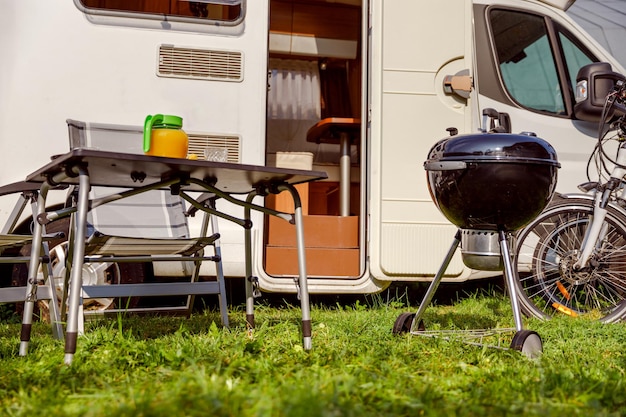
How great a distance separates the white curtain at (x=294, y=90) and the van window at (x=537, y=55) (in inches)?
69.2

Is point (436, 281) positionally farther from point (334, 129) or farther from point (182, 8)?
point (182, 8)

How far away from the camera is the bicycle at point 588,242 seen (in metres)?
3.89

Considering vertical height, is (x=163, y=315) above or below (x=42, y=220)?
below

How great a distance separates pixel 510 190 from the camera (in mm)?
2723

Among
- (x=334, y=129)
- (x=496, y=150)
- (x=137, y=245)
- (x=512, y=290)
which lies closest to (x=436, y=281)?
(x=512, y=290)

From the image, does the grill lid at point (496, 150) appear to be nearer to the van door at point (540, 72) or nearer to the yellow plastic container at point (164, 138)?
the yellow plastic container at point (164, 138)

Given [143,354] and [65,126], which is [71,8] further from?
[143,354]

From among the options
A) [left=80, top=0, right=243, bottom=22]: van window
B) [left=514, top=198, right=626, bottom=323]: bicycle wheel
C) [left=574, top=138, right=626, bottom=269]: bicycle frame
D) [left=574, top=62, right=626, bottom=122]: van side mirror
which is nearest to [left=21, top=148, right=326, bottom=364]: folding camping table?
[left=80, top=0, right=243, bottom=22]: van window

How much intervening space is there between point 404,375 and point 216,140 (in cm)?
227

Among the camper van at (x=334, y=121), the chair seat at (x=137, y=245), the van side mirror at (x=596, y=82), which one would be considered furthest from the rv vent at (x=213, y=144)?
the van side mirror at (x=596, y=82)

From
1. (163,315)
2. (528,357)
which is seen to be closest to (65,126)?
(163,315)

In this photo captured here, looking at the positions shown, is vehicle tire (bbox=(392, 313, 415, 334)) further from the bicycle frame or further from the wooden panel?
the wooden panel

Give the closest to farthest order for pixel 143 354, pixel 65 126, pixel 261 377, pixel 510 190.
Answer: pixel 261 377 < pixel 143 354 < pixel 510 190 < pixel 65 126

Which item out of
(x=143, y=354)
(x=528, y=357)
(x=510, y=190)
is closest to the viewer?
(x=143, y=354)
